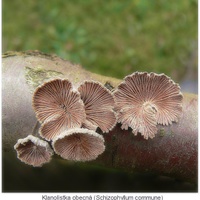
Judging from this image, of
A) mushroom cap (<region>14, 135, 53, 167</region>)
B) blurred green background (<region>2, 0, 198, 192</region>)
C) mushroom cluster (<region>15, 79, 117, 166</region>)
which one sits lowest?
mushroom cap (<region>14, 135, 53, 167</region>)

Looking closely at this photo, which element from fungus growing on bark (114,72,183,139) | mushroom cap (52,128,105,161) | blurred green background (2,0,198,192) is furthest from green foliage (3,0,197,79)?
mushroom cap (52,128,105,161)

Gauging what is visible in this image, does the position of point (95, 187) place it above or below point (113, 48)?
below

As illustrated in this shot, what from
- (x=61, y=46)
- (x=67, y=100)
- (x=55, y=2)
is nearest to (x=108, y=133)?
(x=67, y=100)

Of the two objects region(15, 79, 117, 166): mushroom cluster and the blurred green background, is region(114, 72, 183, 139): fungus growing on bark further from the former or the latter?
the blurred green background

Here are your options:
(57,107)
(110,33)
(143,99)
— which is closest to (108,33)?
(110,33)

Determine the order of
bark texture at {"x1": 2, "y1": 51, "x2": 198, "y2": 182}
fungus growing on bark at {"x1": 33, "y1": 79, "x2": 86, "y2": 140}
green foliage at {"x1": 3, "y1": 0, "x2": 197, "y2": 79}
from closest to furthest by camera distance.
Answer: fungus growing on bark at {"x1": 33, "y1": 79, "x2": 86, "y2": 140} < bark texture at {"x1": 2, "y1": 51, "x2": 198, "y2": 182} < green foliage at {"x1": 3, "y1": 0, "x2": 197, "y2": 79}

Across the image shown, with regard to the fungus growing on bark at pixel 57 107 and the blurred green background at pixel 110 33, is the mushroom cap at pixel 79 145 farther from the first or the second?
the blurred green background at pixel 110 33

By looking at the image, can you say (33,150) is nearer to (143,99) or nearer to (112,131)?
(112,131)

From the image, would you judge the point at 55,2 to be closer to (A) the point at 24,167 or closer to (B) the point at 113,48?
(B) the point at 113,48
